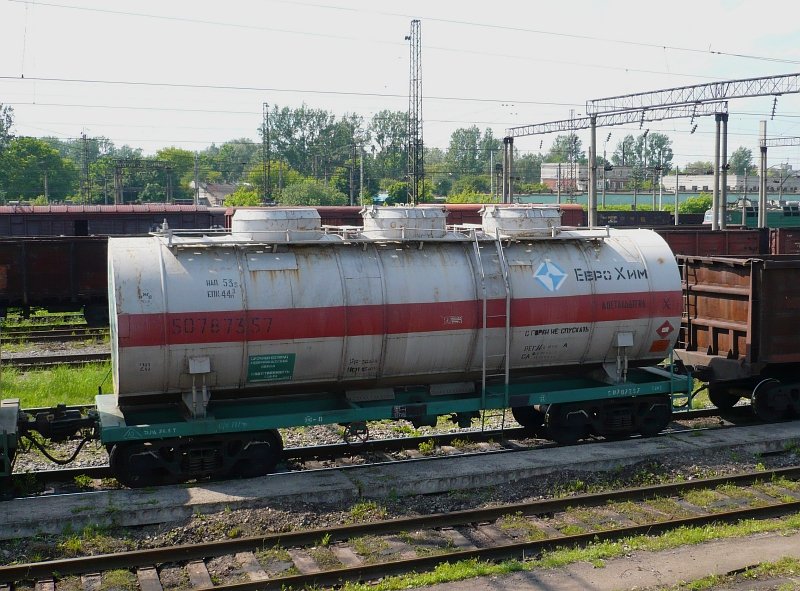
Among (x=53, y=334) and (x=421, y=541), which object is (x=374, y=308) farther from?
(x=53, y=334)

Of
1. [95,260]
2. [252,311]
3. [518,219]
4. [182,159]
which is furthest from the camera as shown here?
[182,159]

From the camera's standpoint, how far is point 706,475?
1288 cm

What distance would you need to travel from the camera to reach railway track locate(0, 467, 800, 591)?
916 cm

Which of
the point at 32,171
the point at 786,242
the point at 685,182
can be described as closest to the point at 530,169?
the point at 685,182

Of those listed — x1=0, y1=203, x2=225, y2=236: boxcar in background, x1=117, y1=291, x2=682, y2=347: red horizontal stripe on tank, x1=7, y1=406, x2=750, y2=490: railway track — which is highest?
x1=0, y1=203, x2=225, y2=236: boxcar in background

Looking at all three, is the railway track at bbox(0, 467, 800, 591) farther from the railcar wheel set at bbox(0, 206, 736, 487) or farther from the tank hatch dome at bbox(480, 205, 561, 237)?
the tank hatch dome at bbox(480, 205, 561, 237)

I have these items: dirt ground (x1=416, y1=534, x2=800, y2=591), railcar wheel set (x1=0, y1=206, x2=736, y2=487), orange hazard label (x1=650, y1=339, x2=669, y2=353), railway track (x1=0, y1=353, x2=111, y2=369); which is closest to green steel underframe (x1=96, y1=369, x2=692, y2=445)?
railcar wheel set (x1=0, y1=206, x2=736, y2=487)

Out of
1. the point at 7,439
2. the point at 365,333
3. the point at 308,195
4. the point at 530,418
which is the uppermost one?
the point at 308,195

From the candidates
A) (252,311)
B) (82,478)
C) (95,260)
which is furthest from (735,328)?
(95,260)

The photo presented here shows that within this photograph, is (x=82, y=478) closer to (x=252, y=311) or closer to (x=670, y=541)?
(x=252, y=311)

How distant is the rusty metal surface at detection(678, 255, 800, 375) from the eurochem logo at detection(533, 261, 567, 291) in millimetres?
3627

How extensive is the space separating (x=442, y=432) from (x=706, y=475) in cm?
460

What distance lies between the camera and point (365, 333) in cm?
1239

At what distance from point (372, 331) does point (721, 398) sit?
26.2 ft
